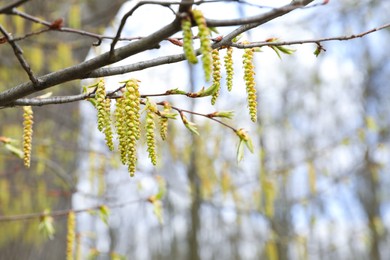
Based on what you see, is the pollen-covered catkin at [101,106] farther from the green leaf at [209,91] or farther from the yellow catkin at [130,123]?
the green leaf at [209,91]

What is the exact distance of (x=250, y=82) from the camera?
1.29 meters

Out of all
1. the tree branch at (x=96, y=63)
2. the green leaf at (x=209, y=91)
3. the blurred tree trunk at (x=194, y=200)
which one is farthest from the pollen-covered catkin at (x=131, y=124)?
the blurred tree trunk at (x=194, y=200)

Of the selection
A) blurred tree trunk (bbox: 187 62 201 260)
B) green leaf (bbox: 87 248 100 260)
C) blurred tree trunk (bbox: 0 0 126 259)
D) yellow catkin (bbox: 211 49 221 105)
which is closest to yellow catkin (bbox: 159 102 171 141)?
yellow catkin (bbox: 211 49 221 105)

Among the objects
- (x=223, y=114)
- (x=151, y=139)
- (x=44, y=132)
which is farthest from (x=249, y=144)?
(x=44, y=132)

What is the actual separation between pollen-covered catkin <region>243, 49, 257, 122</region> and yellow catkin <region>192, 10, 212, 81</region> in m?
0.33

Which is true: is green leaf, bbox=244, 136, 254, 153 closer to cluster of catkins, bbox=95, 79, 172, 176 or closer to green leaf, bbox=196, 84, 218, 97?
green leaf, bbox=196, 84, 218, 97

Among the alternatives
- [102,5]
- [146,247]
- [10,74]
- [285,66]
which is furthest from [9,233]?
[146,247]

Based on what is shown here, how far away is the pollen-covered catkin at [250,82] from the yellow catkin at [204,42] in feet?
1.09

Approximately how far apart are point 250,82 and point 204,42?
365 millimetres

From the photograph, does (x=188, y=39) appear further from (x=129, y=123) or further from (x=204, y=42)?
(x=129, y=123)

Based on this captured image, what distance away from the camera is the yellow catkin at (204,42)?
37.0 inches

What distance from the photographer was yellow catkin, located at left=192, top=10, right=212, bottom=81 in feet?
3.08

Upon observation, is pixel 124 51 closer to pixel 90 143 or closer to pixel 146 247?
pixel 90 143

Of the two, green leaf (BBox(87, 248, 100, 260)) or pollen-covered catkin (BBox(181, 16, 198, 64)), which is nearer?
pollen-covered catkin (BBox(181, 16, 198, 64))
